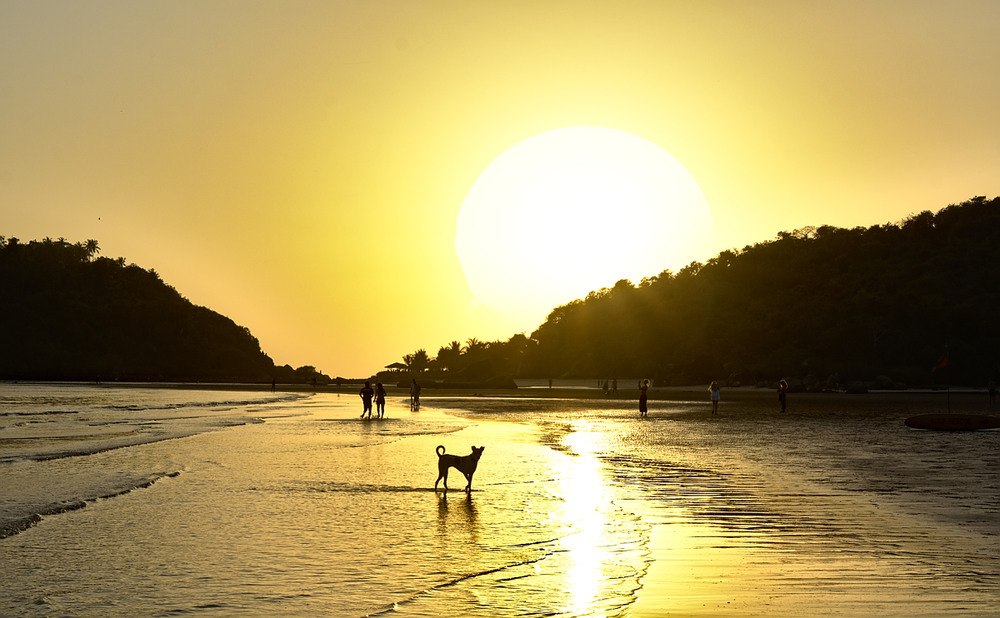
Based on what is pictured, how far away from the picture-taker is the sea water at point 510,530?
31.2 feet

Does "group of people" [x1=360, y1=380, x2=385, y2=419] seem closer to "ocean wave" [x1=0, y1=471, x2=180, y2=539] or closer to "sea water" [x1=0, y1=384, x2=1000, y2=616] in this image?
"sea water" [x1=0, y1=384, x2=1000, y2=616]

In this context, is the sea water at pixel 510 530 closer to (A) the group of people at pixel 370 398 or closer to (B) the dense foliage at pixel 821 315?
(A) the group of people at pixel 370 398

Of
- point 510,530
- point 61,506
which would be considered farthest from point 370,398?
point 510,530

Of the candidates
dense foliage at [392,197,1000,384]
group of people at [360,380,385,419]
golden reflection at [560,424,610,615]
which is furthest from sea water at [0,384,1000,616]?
dense foliage at [392,197,1000,384]

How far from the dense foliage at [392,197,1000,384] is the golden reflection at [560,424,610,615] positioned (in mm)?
82312

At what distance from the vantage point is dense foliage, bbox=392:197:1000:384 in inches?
4245

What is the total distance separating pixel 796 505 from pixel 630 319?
151 metres

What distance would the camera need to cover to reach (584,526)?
45.9 feet

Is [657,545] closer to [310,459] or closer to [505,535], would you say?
[505,535]

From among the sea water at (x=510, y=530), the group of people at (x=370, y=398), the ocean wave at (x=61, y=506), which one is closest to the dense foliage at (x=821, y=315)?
the group of people at (x=370, y=398)

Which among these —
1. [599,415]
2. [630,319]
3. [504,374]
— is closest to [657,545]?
[599,415]

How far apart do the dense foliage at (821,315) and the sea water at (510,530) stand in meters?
80.9

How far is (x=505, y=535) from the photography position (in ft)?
43.9

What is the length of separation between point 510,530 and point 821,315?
4505 inches
